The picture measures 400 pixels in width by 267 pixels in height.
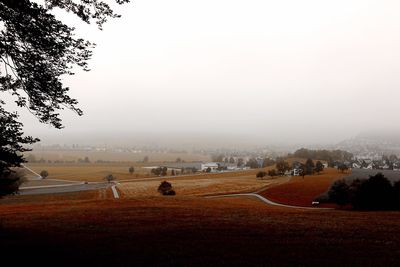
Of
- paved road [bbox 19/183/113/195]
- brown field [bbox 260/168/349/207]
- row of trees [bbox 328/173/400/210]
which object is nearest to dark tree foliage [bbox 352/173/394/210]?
row of trees [bbox 328/173/400/210]

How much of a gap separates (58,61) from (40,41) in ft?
3.35

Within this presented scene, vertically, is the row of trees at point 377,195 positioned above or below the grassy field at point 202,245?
below

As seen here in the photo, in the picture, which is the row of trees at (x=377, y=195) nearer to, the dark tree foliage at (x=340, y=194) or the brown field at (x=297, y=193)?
the dark tree foliage at (x=340, y=194)

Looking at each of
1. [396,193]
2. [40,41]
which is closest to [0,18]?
[40,41]

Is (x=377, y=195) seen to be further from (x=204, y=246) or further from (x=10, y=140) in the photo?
(x=10, y=140)

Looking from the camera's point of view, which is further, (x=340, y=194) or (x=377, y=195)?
(x=340, y=194)

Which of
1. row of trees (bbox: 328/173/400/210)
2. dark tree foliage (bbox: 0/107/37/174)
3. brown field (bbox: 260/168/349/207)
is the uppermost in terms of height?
dark tree foliage (bbox: 0/107/37/174)

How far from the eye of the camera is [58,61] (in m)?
13.2

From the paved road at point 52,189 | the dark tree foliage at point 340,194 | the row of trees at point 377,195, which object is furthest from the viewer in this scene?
the paved road at point 52,189

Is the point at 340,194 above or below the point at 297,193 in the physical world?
above

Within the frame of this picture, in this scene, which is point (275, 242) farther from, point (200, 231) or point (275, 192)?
point (275, 192)

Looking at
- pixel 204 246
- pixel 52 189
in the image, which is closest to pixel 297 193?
pixel 204 246

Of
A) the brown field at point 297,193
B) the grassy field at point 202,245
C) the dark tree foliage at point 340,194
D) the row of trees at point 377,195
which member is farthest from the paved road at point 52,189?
the grassy field at point 202,245

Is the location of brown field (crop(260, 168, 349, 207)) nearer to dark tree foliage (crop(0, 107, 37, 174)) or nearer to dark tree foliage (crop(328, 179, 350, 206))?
dark tree foliage (crop(328, 179, 350, 206))
